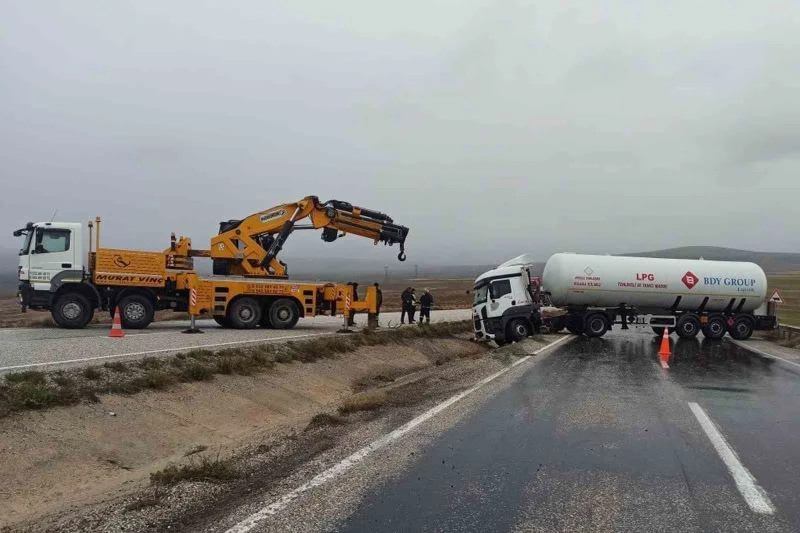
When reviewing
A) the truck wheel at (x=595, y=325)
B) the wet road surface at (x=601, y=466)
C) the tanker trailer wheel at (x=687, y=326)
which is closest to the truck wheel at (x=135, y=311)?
the wet road surface at (x=601, y=466)

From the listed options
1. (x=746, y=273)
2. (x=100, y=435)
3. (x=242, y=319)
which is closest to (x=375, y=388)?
(x=100, y=435)

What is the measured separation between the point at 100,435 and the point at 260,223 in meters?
14.8

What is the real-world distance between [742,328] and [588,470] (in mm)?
24434

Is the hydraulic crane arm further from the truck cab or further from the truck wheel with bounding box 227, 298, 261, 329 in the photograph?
the truck cab

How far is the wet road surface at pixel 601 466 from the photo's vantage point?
492cm

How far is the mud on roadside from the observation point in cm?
502

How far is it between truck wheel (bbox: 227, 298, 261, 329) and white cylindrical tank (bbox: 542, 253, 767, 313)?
41.4ft

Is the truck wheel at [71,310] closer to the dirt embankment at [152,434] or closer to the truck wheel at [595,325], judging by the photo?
the dirt embankment at [152,434]

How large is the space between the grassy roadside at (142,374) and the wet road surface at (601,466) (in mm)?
4351

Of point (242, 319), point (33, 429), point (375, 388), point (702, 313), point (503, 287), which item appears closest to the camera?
point (33, 429)

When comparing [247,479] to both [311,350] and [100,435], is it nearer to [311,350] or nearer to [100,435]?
[100,435]

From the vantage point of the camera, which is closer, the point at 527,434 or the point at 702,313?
the point at 527,434

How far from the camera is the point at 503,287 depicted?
22.1m

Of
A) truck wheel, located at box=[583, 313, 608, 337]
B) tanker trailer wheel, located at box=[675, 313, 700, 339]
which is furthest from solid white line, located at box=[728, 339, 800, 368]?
truck wheel, located at box=[583, 313, 608, 337]
